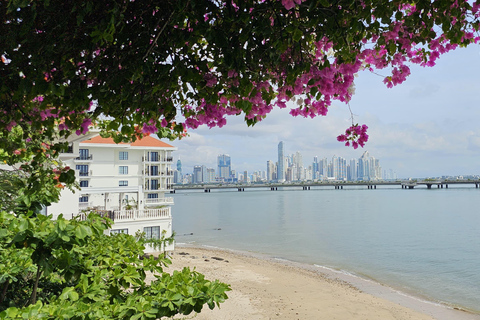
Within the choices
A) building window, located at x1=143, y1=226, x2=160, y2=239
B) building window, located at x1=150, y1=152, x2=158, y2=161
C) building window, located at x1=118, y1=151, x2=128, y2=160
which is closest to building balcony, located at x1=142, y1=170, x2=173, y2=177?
building window, located at x1=150, y1=152, x2=158, y2=161

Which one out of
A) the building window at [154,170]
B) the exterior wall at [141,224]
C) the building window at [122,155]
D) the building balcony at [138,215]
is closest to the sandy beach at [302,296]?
the exterior wall at [141,224]

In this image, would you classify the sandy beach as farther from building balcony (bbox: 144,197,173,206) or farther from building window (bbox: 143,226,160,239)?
building balcony (bbox: 144,197,173,206)

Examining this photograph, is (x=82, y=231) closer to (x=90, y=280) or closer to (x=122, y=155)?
(x=90, y=280)

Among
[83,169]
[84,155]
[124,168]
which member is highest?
[84,155]

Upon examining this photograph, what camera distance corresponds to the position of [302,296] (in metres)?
19.2

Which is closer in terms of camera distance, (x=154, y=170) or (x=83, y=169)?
(x=83, y=169)

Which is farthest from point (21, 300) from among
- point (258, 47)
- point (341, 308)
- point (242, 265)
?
point (242, 265)

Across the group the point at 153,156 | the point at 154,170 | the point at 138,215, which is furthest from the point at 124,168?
the point at 138,215

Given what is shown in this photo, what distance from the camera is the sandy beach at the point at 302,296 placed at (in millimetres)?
16141

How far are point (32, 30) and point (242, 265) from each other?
26406mm

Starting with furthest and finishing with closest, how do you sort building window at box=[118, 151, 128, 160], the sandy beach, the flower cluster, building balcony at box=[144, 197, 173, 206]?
building window at box=[118, 151, 128, 160] → building balcony at box=[144, 197, 173, 206] → the sandy beach → the flower cluster

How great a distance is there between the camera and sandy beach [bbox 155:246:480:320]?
16.1 metres

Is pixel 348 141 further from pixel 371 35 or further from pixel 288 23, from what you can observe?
pixel 288 23

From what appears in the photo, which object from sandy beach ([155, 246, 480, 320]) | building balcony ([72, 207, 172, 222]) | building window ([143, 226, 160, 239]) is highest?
building balcony ([72, 207, 172, 222])
